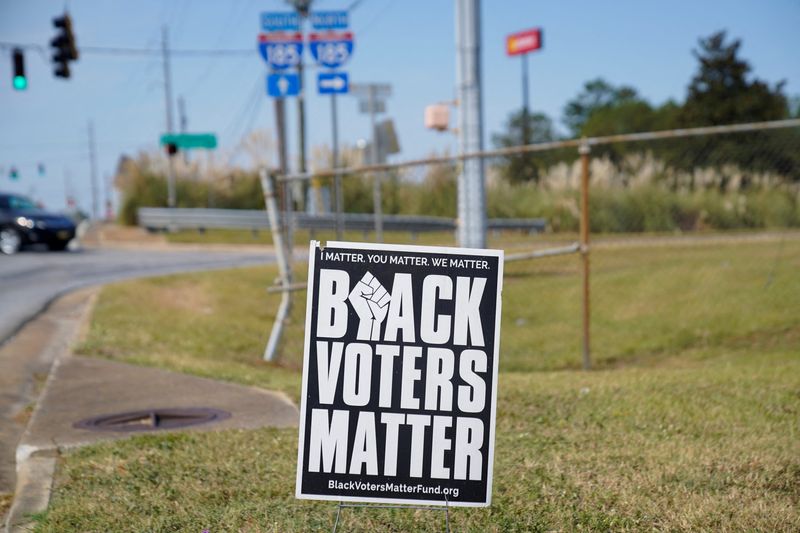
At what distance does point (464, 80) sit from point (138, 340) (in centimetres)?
527

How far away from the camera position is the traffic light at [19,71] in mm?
22734

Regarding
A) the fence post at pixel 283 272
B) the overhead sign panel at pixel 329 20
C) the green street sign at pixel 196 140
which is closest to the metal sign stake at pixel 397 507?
the fence post at pixel 283 272

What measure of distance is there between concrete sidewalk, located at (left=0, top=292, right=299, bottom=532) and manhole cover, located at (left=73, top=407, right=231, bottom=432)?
96 mm

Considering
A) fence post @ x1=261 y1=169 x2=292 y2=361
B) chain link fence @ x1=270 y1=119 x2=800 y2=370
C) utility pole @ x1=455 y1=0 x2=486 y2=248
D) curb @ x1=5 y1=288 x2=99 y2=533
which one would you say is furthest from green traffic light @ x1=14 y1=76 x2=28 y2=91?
curb @ x1=5 y1=288 x2=99 y2=533

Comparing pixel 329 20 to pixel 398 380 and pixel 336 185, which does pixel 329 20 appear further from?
pixel 398 380

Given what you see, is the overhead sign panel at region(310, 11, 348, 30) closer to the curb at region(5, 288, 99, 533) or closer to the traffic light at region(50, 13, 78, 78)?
the traffic light at region(50, 13, 78, 78)

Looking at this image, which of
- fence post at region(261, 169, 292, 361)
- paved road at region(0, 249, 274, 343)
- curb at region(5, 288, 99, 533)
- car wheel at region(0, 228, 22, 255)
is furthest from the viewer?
car wheel at region(0, 228, 22, 255)

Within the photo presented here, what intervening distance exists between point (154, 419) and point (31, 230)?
18.2m

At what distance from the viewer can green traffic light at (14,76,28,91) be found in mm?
22688

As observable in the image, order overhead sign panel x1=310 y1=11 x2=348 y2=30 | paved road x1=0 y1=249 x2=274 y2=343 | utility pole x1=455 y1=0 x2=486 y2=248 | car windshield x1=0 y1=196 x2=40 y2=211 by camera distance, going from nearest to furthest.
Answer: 1. utility pole x1=455 y1=0 x2=486 y2=248
2. paved road x1=0 y1=249 x2=274 y2=343
3. overhead sign panel x1=310 y1=11 x2=348 y2=30
4. car windshield x1=0 y1=196 x2=40 y2=211

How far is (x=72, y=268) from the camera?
17.8 m

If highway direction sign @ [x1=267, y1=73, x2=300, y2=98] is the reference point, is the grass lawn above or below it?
below

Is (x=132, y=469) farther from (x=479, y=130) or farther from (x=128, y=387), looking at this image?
(x=479, y=130)

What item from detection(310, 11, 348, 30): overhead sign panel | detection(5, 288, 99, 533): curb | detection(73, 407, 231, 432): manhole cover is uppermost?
detection(310, 11, 348, 30): overhead sign panel
